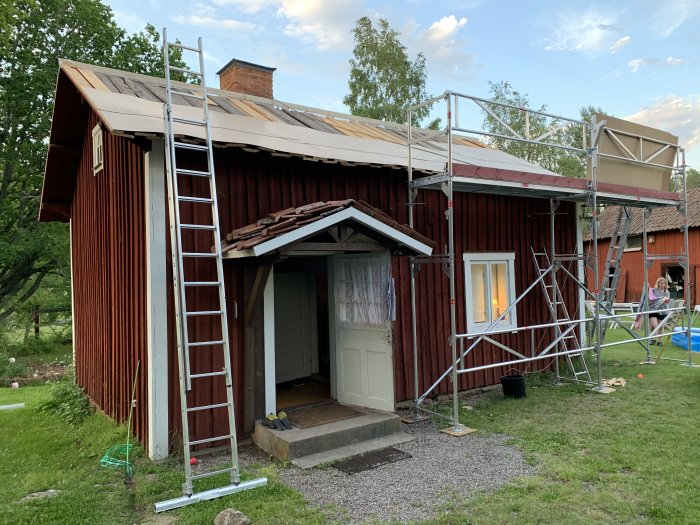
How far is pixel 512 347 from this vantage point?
30.6 feet

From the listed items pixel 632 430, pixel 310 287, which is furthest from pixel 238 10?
pixel 632 430

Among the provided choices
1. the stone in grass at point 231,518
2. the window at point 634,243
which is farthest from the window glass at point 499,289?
the window at point 634,243

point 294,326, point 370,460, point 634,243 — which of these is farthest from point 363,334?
point 634,243

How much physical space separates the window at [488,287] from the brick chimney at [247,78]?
5.48m

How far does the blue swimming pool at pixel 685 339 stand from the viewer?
40.7 ft

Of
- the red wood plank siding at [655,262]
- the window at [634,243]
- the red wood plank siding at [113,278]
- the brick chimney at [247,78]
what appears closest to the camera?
the red wood plank siding at [113,278]

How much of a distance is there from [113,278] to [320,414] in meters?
3.58

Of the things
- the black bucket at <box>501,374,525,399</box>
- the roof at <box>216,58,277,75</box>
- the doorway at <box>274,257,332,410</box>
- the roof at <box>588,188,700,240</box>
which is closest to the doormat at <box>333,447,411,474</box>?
the doorway at <box>274,257,332,410</box>

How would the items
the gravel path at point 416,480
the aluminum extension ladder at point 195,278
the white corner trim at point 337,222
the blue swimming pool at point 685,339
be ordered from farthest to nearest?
1. the blue swimming pool at point 685,339
2. the white corner trim at point 337,222
3. the aluminum extension ladder at point 195,278
4. the gravel path at point 416,480

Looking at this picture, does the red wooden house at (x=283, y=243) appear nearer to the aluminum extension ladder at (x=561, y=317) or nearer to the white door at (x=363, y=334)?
the white door at (x=363, y=334)

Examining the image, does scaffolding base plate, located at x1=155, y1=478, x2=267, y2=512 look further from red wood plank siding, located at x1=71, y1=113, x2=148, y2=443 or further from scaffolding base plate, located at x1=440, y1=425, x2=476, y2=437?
scaffolding base plate, located at x1=440, y1=425, x2=476, y2=437

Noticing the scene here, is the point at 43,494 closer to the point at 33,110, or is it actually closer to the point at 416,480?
the point at 416,480

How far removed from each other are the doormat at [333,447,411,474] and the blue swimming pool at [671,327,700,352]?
9803mm

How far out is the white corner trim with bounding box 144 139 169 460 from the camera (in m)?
5.75
